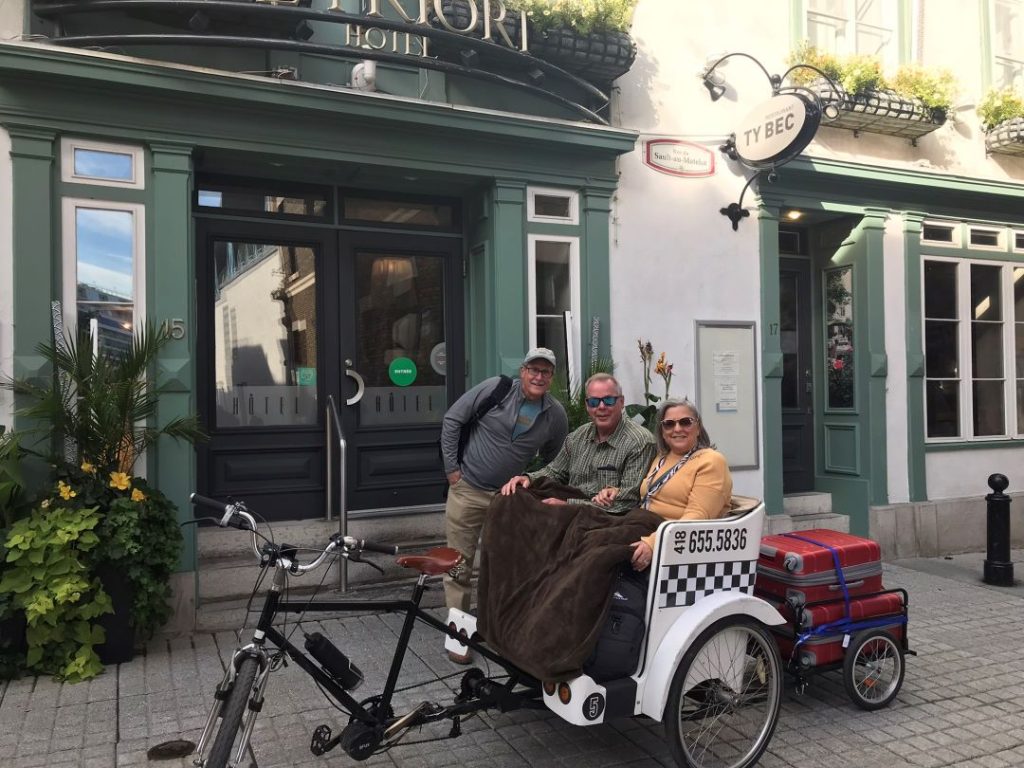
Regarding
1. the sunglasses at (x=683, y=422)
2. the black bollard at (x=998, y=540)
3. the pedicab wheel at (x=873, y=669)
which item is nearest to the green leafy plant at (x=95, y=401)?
the sunglasses at (x=683, y=422)

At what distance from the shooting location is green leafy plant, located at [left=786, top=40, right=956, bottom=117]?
7668mm

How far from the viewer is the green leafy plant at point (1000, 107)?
8453 mm

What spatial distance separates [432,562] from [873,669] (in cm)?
251

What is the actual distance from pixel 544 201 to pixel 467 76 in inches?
45.8

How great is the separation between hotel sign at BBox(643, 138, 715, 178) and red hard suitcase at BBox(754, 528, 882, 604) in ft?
12.7

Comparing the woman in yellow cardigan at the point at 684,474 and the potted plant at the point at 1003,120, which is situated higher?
the potted plant at the point at 1003,120

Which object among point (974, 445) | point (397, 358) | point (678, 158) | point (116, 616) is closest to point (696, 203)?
point (678, 158)

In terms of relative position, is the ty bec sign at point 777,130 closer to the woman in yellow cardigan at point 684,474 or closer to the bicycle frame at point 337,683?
the woman in yellow cardigan at point 684,474

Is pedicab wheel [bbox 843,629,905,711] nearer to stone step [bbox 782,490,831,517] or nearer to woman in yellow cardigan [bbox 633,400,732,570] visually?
woman in yellow cardigan [bbox 633,400,732,570]

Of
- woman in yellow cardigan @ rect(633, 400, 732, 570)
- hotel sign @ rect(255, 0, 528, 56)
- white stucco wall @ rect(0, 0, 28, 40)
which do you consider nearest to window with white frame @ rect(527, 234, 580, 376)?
hotel sign @ rect(255, 0, 528, 56)

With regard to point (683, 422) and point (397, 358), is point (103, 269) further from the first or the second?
point (683, 422)

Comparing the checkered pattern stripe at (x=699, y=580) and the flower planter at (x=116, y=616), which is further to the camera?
the flower planter at (x=116, y=616)

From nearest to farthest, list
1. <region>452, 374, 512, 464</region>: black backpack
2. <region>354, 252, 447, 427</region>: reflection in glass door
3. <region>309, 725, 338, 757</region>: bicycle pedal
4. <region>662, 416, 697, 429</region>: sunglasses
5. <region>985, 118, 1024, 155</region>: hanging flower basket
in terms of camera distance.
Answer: <region>309, 725, 338, 757</region>: bicycle pedal, <region>662, 416, 697, 429</region>: sunglasses, <region>452, 374, 512, 464</region>: black backpack, <region>354, 252, 447, 427</region>: reflection in glass door, <region>985, 118, 1024, 155</region>: hanging flower basket

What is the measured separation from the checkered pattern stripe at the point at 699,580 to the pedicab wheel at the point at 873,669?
0.87 m
